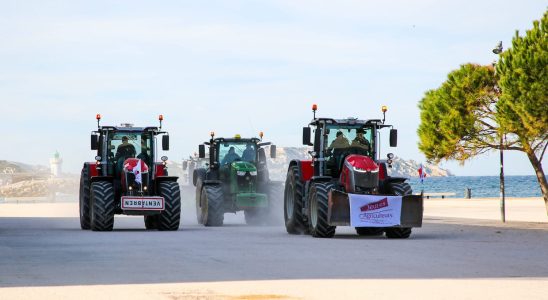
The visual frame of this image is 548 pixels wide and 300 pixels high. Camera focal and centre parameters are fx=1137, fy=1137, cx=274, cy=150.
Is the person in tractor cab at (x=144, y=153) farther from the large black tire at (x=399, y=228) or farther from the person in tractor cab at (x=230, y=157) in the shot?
the large black tire at (x=399, y=228)

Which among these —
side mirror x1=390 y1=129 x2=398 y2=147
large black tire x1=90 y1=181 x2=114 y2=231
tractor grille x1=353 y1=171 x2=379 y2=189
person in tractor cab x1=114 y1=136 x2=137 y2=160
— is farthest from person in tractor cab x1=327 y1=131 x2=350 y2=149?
person in tractor cab x1=114 y1=136 x2=137 y2=160

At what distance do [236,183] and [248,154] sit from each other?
1369 millimetres

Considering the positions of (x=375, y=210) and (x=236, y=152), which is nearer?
(x=375, y=210)

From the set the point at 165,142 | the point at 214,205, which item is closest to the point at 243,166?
the point at 214,205

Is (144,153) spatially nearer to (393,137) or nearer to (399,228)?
(393,137)

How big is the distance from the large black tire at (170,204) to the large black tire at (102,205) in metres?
1.50

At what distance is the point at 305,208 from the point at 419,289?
15233 mm

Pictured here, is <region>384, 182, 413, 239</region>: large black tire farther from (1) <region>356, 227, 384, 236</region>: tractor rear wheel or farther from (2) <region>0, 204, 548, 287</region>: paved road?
(1) <region>356, 227, 384, 236</region>: tractor rear wheel

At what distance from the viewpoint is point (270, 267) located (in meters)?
18.3

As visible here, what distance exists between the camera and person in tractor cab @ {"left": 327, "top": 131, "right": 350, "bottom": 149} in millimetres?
29641

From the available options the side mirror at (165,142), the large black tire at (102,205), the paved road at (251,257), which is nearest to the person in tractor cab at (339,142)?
the paved road at (251,257)

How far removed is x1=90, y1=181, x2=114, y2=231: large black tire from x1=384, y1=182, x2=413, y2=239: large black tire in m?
7.82

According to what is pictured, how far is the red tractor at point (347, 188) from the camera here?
27.4m

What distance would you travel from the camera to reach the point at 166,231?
106 ft
